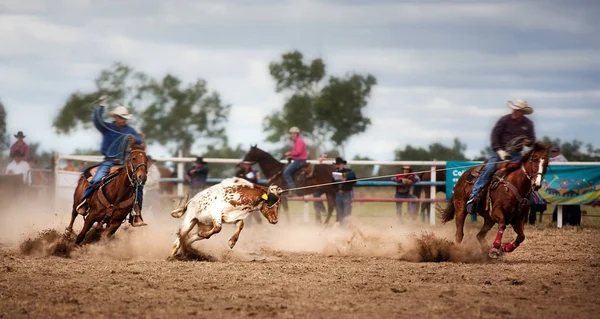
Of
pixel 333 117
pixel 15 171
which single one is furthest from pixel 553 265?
pixel 333 117

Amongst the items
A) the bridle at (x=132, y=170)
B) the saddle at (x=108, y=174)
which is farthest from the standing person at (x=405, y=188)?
the bridle at (x=132, y=170)

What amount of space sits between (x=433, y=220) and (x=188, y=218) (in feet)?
31.4

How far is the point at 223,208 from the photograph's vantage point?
1045 centimetres

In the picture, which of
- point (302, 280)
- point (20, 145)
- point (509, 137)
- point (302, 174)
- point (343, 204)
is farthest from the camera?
point (20, 145)

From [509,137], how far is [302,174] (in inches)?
322

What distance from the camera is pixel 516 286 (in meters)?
8.41

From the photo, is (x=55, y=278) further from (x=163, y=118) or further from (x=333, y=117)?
(x=333, y=117)

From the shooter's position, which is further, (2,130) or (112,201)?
(2,130)

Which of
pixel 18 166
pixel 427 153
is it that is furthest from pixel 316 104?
pixel 18 166

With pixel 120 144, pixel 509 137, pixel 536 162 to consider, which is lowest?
pixel 536 162

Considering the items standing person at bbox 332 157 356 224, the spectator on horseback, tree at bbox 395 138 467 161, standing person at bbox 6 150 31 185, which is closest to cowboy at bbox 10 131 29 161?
standing person at bbox 6 150 31 185

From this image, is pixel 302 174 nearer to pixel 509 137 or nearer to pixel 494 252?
pixel 509 137

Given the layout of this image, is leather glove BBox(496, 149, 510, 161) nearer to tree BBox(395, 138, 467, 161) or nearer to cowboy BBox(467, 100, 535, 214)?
cowboy BBox(467, 100, 535, 214)

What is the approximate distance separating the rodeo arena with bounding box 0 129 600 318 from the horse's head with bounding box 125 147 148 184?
15mm
